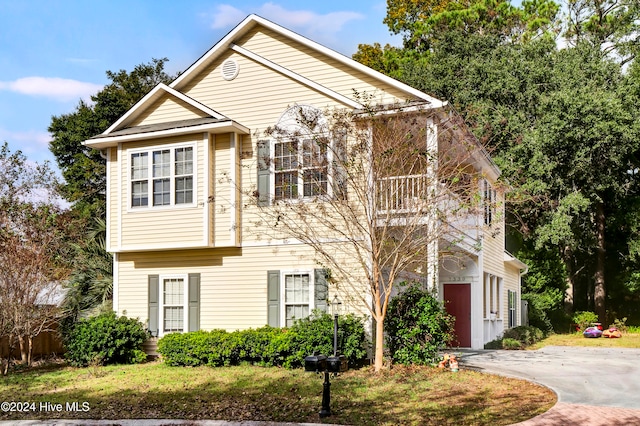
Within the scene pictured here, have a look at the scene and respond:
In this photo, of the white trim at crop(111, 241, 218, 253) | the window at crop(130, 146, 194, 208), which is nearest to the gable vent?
the window at crop(130, 146, 194, 208)

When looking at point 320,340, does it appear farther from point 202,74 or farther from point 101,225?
point 101,225

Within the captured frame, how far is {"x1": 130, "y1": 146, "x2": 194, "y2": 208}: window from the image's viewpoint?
61.6ft

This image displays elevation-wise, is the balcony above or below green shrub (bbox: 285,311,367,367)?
above

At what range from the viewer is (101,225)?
79.6ft

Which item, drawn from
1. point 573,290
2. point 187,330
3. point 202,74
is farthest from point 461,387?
point 573,290

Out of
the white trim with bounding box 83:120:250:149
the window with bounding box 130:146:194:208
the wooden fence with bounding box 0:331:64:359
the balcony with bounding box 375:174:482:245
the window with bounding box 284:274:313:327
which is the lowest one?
the wooden fence with bounding box 0:331:64:359

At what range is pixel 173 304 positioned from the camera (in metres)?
19.2

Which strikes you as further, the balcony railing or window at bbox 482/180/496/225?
window at bbox 482/180/496/225

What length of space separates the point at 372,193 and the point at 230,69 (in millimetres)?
6384

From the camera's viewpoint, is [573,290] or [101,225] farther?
[573,290]

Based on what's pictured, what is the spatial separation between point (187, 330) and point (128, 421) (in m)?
7.66

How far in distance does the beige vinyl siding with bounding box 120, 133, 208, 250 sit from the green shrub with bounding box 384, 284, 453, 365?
5.55 metres

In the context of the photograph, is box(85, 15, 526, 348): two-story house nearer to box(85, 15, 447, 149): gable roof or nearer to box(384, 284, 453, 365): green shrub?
box(85, 15, 447, 149): gable roof

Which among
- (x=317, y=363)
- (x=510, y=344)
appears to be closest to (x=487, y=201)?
(x=317, y=363)
